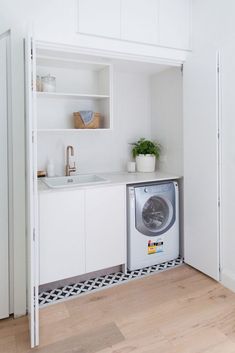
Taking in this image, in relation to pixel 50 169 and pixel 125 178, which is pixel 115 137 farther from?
pixel 50 169

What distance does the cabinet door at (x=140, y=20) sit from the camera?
2.43 metres

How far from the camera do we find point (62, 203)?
239 cm

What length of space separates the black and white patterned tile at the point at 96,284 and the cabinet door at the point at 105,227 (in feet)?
0.45

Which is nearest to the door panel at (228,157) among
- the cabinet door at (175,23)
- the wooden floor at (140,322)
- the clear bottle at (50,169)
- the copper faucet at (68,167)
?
the wooden floor at (140,322)

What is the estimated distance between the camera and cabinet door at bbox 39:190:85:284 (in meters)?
2.34

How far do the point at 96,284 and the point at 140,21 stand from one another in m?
2.42

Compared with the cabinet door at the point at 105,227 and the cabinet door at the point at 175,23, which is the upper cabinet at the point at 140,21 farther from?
the cabinet door at the point at 105,227

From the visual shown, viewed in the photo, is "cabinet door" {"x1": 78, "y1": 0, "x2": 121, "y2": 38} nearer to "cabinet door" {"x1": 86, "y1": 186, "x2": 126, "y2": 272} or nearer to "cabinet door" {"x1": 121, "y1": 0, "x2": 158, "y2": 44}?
"cabinet door" {"x1": 121, "y1": 0, "x2": 158, "y2": 44}

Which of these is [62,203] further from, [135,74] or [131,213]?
[135,74]

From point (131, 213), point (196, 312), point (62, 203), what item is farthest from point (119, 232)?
point (196, 312)

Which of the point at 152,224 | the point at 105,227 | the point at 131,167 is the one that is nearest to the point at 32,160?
the point at 105,227

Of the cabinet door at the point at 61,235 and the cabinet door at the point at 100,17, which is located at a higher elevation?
the cabinet door at the point at 100,17

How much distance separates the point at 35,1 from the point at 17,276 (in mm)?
2072

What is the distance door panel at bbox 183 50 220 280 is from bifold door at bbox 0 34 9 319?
1676 mm
